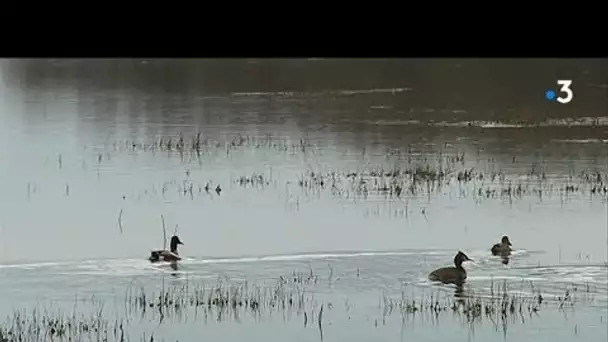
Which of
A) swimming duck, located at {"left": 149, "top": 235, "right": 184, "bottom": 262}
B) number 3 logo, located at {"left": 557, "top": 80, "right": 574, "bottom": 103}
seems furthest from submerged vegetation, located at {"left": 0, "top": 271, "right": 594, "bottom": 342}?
number 3 logo, located at {"left": 557, "top": 80, "right": 574, "bottom": 103}

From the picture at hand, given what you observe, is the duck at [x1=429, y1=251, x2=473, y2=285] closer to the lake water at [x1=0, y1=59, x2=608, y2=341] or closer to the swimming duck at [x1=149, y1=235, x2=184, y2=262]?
the lake water at [x1=0, y1=59, x2=608, y2=341]

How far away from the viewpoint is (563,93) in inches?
337

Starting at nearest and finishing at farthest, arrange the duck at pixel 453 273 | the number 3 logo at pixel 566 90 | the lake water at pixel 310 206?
the lake water at pixel 310 206
the duck at pixel 453 273
the number 3 logo at pixel 566 90

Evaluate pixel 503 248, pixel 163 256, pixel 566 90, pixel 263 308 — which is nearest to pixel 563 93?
pixel 566 90

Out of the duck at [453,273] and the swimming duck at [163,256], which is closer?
the duck at [453,273]

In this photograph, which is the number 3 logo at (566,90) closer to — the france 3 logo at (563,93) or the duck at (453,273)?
→ the france 3 logo at (563,93)

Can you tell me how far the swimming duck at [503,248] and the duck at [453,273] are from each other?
0.32m

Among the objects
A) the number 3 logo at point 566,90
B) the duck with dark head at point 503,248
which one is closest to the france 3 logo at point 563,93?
the number 3 logo at point 566,90

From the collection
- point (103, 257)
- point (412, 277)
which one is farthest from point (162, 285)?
point (412, 277)

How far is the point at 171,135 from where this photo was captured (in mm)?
7680

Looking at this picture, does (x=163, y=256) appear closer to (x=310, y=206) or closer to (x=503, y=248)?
(x=310, y=206)

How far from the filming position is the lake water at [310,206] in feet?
17.9
